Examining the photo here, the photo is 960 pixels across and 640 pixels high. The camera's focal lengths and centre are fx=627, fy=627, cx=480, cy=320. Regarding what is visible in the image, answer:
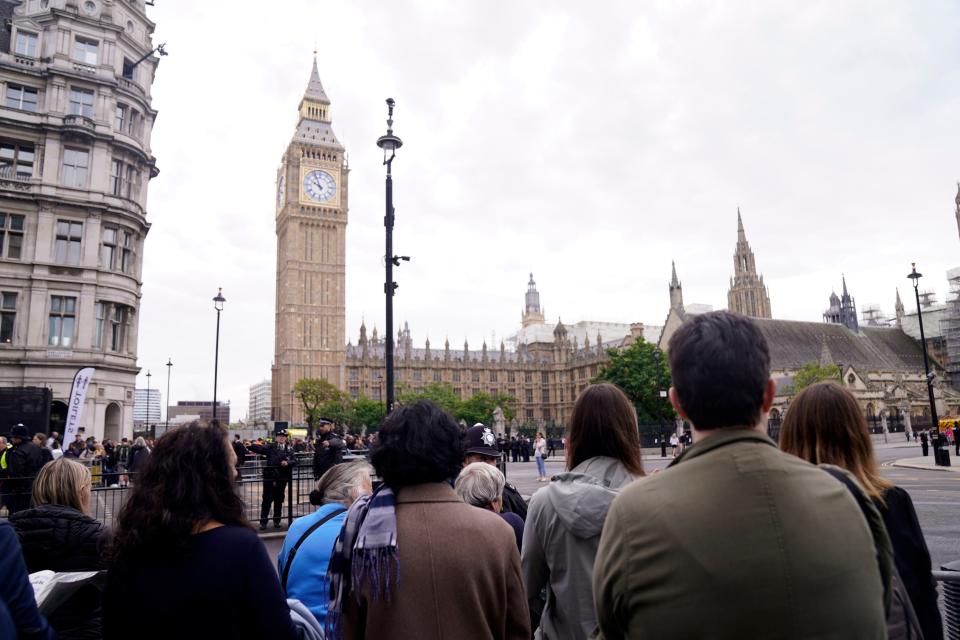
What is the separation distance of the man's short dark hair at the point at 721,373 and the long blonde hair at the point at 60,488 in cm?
360

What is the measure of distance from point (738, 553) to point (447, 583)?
1.42 meters

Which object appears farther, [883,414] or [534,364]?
[534,364]

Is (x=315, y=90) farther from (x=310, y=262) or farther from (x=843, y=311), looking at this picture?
(x=843, y=311)

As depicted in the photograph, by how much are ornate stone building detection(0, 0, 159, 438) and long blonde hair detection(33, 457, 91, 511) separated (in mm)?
25441

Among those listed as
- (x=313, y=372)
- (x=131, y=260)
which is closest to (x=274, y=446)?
(x=131, y=260)

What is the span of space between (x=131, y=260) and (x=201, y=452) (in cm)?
2983

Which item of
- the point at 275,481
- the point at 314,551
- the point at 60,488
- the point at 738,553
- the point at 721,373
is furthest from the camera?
the point at 275,481

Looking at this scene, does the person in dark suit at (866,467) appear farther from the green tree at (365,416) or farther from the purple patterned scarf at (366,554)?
the green tree at (365,416)

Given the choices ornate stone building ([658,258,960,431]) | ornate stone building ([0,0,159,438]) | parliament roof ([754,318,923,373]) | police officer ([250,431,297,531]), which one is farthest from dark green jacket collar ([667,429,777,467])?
parliament roof ([754,318,923,373])

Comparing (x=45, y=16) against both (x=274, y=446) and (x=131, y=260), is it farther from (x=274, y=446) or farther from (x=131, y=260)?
(x=274, y=446)

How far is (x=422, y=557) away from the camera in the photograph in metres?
2.71

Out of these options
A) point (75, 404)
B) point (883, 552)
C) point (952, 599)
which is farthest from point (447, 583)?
point (75, 404)

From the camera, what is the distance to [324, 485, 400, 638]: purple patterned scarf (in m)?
2.68

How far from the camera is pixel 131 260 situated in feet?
93.6
